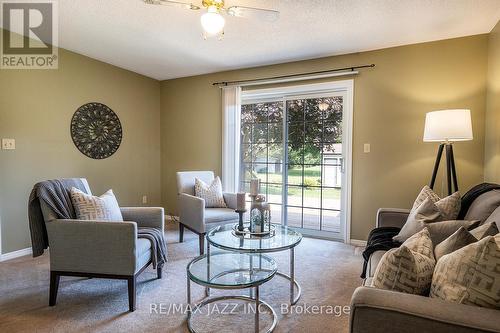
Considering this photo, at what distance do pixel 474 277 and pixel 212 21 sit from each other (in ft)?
6.88

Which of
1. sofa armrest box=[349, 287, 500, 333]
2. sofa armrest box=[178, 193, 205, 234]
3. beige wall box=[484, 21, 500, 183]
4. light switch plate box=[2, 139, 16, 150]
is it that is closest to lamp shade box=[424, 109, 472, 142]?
beige wall box=[484, 21, 500, 183]

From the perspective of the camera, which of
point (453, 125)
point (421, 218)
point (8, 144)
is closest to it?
point (421, 218)

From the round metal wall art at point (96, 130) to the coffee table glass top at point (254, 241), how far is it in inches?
95.3

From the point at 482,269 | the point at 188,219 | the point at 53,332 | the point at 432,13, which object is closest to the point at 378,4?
the point at 432,13

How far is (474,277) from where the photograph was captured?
1.03 meters

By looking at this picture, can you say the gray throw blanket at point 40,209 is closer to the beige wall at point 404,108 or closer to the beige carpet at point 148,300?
the beige carpet at point 148,300

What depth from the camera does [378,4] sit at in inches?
96.3

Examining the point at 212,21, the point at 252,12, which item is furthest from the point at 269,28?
the point at 212,21

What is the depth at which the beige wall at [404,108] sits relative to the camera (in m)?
3.08

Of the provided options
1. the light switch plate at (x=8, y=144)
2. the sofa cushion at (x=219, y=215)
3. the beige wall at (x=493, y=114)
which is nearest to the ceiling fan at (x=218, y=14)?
the sofa cushion at (x=219, y=215)

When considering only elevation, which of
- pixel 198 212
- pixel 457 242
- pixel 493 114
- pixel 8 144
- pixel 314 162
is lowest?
pixel 198 212

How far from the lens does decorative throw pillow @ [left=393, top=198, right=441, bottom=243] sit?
203cm

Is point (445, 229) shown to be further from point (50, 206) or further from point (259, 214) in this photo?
point (50, 206)

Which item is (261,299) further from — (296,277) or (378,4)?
(378,4)
